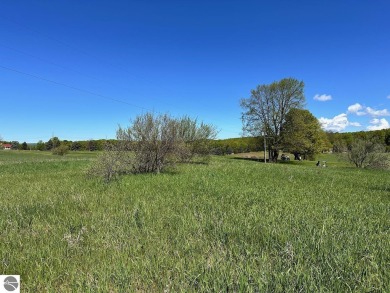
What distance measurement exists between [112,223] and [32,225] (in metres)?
1.63

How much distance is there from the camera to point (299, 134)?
4825 cm

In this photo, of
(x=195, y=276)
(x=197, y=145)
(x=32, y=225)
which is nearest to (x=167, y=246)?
(x=195, y=276)

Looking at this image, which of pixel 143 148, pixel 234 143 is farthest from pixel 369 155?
pixel 234 143

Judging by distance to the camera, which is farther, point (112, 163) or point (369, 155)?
point (369, 155)

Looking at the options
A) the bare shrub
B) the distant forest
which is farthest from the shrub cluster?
the distant forest

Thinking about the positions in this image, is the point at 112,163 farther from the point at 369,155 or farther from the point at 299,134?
the point at 299,134

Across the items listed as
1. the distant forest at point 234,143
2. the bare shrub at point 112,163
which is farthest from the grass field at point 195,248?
the distant forest at point 234,143

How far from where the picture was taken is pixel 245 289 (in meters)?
2.96

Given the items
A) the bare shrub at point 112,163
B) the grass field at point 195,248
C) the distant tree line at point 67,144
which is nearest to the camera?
the grass field at point 195,248

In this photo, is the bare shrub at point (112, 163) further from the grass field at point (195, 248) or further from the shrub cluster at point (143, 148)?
the grass field at point (195, 248)

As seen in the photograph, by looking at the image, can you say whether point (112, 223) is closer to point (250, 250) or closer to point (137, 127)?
point (250, 250)

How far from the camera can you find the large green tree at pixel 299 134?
48.2m

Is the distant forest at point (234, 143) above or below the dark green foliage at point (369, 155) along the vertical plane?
above

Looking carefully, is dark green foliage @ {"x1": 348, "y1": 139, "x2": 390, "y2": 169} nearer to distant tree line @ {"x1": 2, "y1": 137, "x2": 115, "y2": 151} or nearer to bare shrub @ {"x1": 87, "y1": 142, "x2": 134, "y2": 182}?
bare shrub @ {"x1": 87, "y1": 142, "x2": 134, "y2": 182}
